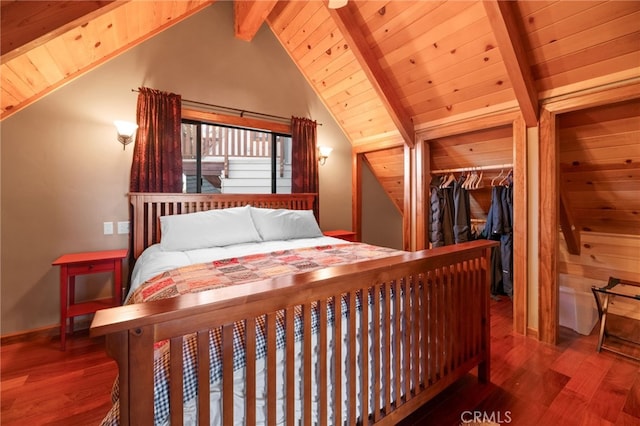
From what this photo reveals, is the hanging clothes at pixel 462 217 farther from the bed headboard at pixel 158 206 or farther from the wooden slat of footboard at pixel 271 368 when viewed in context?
the wooden slat of footboard at pixel 271 368

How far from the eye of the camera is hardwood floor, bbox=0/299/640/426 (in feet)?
4.90

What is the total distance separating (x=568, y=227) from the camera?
2895 millimetres

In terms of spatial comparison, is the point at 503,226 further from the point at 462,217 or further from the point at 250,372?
the point at 250,372

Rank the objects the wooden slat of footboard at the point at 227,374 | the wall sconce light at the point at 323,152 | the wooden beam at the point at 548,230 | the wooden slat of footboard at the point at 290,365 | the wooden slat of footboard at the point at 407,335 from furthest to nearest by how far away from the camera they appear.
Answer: the wall sconce light at the point at 323,152, the wooden beam at the point at 548,230, the wooden slat of footboard at the point at 407,335, the wooden slat of footboard at the point at 290,365, the wooden slat of footboard at the point at 227,374

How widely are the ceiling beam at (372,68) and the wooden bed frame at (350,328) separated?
1818mm

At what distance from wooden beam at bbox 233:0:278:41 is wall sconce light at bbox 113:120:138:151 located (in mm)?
1608

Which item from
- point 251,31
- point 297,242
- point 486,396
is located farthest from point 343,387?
point 251,31

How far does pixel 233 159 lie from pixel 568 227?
12.5 feet

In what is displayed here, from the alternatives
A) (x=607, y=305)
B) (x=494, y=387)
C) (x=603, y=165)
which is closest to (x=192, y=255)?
(x=494, y=387)

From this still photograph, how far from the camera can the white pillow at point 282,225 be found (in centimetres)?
271

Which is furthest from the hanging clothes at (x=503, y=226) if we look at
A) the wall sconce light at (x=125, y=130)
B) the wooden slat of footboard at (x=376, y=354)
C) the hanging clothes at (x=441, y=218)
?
the wall sconce light at (x=125, y=130)

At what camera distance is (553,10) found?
5.95 ft

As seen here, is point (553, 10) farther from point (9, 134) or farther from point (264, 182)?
point (9, 134)

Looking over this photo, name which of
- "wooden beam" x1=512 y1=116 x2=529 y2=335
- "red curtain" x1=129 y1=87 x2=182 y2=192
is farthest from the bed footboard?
"red curtain" x1=129 y1=87 x2=182 y2=192
